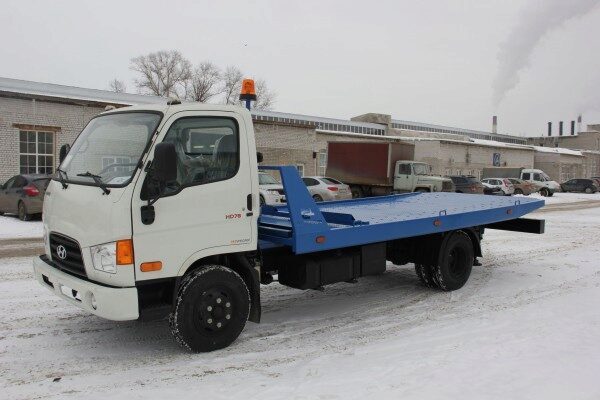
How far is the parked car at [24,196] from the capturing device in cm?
1565

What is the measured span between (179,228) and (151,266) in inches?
16.1

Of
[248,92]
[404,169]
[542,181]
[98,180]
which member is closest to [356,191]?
[404,169]

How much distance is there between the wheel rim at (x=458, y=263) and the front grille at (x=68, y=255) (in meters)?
5.15

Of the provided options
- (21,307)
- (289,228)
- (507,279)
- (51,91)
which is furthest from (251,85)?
(51,91)

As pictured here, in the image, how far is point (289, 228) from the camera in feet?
18.0

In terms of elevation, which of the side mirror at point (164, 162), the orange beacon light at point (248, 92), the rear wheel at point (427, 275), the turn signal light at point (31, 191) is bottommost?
the rear wheel at point (427, 275)

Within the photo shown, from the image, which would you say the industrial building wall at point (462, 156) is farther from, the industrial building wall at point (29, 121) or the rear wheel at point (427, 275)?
the rear wheel at point (427, 275)

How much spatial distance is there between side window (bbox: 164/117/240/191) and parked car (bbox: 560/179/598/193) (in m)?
45.2

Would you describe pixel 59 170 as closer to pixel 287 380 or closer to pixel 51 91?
pixel 287 380

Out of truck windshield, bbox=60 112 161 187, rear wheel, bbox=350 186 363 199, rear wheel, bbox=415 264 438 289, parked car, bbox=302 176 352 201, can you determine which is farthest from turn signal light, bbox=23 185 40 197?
rear wheel, bbox=350 186 363 199

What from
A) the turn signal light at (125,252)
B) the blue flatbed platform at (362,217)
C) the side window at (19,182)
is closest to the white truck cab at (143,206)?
the turn signal light at (125,252)

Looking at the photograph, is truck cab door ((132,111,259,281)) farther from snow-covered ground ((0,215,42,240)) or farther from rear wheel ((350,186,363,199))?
rear wheel ((350,186,363,199))

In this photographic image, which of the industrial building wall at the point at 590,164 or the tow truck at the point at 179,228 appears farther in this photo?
the industrial building wall at the point at 590,164

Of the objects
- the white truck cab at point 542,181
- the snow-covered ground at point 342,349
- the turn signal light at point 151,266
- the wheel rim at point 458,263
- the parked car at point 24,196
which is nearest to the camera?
the snow-covered ground at point 342,349
